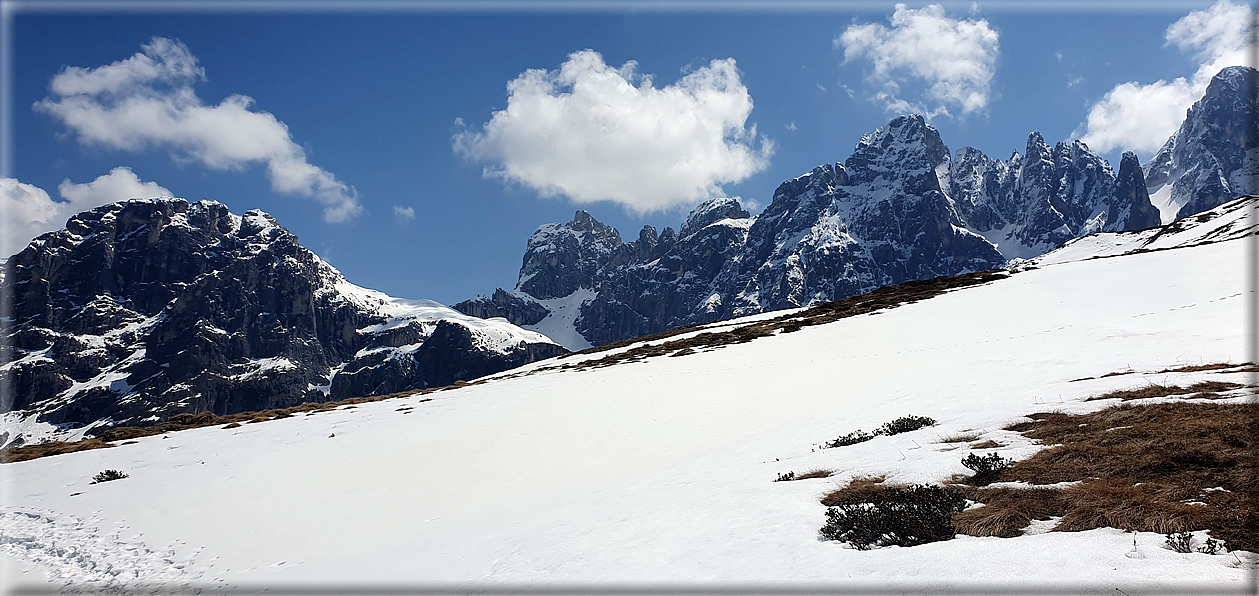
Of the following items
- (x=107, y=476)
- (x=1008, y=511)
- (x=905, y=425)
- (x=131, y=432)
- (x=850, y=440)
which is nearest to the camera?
(x=1008, y=511)

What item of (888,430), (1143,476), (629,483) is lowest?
(629,483)

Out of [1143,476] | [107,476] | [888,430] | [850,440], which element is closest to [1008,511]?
[1143,476]

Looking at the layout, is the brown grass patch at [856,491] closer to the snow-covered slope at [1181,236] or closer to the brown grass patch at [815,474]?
the brown grass patch at [815,474]

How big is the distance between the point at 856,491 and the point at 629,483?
5331 mm

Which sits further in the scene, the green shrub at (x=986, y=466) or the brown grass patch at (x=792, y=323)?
the brown grass patch at (x=792, y=323)

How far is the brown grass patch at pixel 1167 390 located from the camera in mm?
Result: 11250

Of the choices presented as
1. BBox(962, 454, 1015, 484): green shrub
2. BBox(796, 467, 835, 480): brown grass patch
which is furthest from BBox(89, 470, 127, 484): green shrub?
BBox(962, 454, 1015, 484): green shrub

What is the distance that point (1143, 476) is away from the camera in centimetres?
757

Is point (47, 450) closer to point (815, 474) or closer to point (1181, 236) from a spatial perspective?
point (815, 474)

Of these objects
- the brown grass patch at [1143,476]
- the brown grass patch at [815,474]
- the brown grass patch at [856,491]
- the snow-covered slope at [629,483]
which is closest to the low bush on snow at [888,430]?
the snow-covered slope at [629,483]

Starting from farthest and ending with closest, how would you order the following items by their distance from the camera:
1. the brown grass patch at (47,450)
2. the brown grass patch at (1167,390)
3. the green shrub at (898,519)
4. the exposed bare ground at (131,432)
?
the exposed bare ground at (131,432), the brown grass patch at (47,450), the brown grass patch at (1167,390), the green shrub at (898,519)

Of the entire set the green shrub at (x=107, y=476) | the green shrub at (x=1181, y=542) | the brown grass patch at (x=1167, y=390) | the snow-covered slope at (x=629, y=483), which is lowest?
the green shrub at (x=107, y=476)

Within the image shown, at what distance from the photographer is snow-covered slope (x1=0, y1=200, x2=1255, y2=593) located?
6.34 metres

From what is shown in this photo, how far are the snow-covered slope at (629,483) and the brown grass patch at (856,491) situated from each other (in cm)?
37
